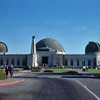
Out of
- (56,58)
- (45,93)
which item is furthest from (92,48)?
(45,93)

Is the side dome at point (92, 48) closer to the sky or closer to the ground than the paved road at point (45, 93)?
closer to the sky

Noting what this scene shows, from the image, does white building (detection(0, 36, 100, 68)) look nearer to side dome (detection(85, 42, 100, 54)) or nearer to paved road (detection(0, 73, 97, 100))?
side dome (detection(85, 42, 100, 54))

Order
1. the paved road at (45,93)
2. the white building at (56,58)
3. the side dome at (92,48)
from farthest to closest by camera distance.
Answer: the side dome at (92,48) < the white building at (56,58) < the paved road at (45,93)

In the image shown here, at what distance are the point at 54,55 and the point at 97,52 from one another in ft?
77.4

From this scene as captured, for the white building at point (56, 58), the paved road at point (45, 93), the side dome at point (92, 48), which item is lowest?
the paved road at point (45, 93)

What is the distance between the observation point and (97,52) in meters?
191

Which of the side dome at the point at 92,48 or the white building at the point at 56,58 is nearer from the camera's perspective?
the white building at the point at 56,58

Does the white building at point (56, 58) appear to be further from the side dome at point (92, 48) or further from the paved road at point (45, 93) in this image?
the paved road at point (45, 93)

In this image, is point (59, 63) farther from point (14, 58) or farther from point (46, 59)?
point (14, 58)

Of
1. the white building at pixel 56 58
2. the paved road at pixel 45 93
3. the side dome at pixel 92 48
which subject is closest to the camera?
the paved road at pixel 45 93

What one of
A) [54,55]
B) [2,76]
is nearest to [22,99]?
[2,76]

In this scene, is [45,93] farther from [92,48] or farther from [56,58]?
[92,48]

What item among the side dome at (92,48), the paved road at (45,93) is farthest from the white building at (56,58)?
the paved road at (45,93)

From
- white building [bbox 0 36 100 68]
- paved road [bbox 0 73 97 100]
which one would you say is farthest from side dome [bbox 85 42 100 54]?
paved road [bbox 0 73 97 100]
